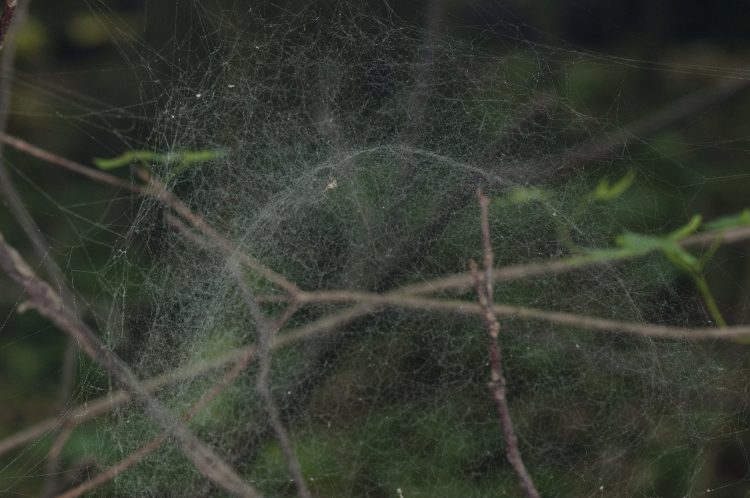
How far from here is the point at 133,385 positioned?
1.37 m

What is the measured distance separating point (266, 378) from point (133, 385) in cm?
23

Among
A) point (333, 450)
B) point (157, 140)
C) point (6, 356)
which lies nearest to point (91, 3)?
point (6, 356)

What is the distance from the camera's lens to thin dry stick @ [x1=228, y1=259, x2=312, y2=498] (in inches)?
50.0

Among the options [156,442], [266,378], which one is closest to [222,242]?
[266,378]

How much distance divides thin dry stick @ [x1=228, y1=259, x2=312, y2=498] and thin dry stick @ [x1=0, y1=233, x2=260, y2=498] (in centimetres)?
11

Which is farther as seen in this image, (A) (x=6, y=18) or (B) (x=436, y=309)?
(B) (x=436, y=309)

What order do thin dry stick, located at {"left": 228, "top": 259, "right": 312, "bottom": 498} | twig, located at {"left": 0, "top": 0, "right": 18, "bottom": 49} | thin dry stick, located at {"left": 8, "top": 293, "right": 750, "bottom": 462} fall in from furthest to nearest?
1. thin dry stick, located at {"left": 8, "top": 293, "right": 750, "bottom": 462}
2. thin dry stick, located at {"left": 228, "top": 259, "right": 312, "bottom": 498}
3. twig, located at {"left": 0, "top": 0, "right": 18, "bottom": 49}

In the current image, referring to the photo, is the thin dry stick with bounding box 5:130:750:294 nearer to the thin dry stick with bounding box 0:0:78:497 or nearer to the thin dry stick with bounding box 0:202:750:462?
the thin dry stick with bounding box 0:202:750:462

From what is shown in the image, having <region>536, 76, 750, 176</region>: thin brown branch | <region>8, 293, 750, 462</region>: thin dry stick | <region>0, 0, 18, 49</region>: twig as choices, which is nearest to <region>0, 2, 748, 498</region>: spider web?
<region>8, 293, 750, 462</region>: thin dry stick

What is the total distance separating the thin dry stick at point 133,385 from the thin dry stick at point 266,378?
0.35ft

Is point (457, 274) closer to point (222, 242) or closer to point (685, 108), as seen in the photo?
point (222, 242)

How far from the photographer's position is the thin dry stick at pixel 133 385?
135 cm

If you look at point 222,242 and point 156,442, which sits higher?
point 222,242

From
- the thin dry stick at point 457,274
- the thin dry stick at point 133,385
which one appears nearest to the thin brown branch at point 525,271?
the thin dry stick at point 457,274
